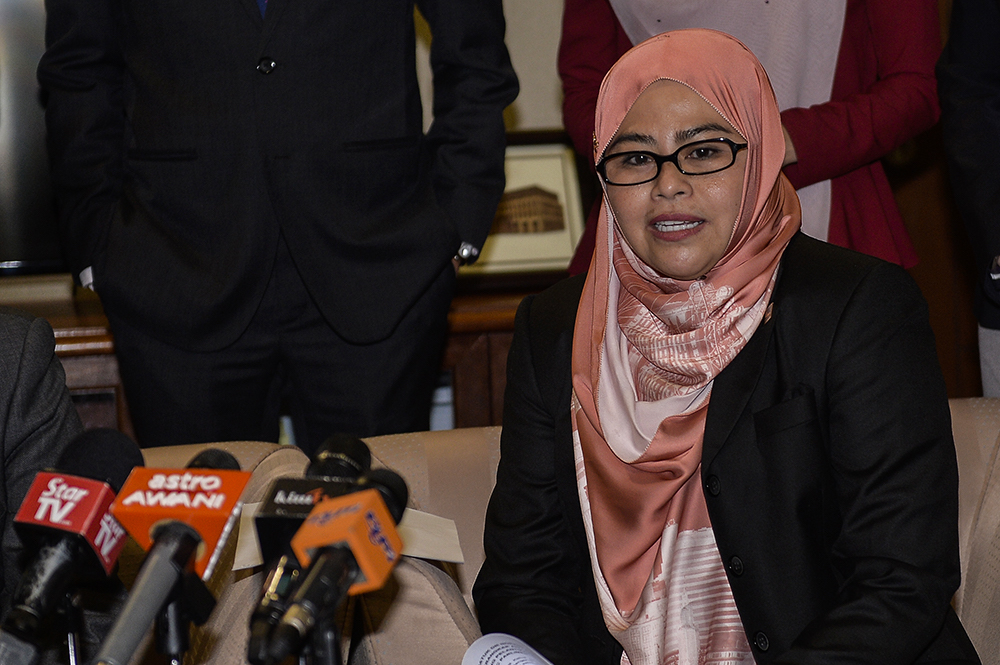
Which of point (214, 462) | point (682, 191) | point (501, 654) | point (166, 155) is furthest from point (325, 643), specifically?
point (166, 155)

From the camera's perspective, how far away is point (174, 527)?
3.13 feet

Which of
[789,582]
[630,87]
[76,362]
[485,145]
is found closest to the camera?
[789,582]

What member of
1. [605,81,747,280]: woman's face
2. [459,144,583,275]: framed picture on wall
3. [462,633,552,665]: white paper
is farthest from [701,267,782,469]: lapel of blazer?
[459,144,583,275]: framed picture on wall

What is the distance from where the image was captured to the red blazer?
90.6 inches

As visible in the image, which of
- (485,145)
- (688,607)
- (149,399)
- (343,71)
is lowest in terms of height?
(688,607)

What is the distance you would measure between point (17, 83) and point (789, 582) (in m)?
2.99

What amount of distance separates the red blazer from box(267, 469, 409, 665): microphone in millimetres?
1635

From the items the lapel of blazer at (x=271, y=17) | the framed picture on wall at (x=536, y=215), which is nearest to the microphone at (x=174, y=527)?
the lapel of blazer at (x=271, y=17)

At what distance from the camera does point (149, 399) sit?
7.66 ft

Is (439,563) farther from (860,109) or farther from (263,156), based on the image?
(860,109)

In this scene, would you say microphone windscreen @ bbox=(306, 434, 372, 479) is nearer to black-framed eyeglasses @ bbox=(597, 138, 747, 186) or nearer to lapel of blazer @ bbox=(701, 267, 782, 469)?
lapel of blazer @ bbox=(701, 267, 782, 469)

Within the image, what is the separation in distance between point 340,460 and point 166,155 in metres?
1.47

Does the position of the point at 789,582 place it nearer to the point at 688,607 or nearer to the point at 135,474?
the point at 688,607

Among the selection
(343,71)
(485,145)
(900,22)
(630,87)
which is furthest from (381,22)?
(900,22)
